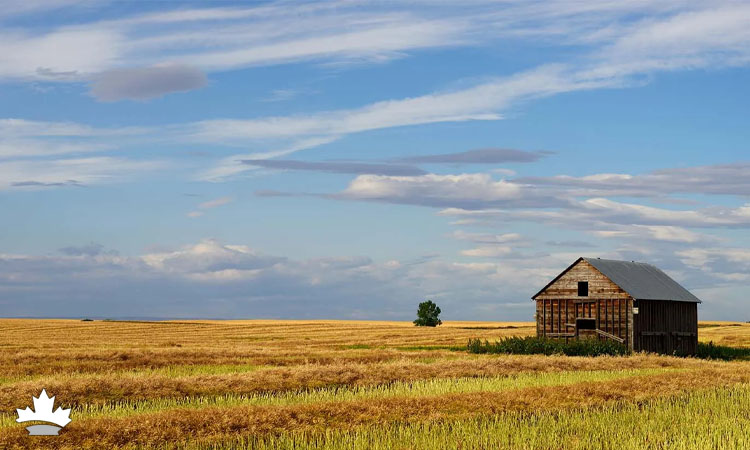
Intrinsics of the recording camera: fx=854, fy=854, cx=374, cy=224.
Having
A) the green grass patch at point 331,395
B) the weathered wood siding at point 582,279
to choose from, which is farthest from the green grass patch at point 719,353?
the green grass patch at point 331,395

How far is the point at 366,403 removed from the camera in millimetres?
21562

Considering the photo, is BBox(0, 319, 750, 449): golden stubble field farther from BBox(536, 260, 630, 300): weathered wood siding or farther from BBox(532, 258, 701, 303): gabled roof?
BBox(532, 258, 701, 303): gabled roof

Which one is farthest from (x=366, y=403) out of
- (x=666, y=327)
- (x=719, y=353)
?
(x=719, y=353)

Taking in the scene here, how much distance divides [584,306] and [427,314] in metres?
51.7

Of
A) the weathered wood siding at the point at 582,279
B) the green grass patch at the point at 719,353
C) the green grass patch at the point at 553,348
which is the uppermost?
the weathered wood siding at the point at 582,279

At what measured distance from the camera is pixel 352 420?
19578 mm

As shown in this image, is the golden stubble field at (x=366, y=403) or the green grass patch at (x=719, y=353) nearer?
the golden stubble field at (x=366, y=403)

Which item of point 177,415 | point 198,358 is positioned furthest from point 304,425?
point 198,358

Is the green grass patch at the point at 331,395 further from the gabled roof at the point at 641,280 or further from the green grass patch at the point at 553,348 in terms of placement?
the gabled roof at the point at 641,280

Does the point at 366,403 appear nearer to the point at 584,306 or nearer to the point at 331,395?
the point at 331,395

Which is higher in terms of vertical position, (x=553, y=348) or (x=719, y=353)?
(x=553, y=348)

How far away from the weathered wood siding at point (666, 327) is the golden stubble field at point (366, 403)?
1141 centimetres

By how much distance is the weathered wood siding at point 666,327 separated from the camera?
177 feet

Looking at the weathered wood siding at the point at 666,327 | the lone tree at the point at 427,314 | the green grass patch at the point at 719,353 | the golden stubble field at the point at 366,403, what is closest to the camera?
the golden stubble field at the point at 366,403
